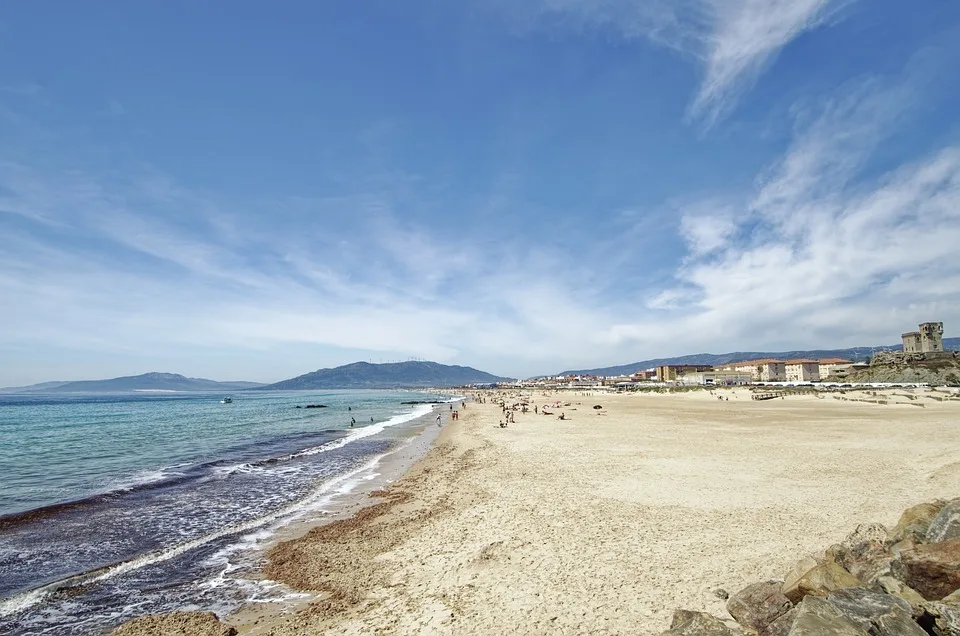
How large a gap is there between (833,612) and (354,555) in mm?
8774

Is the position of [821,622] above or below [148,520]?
above

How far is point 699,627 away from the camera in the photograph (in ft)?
16.8

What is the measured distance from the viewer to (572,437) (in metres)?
27.1

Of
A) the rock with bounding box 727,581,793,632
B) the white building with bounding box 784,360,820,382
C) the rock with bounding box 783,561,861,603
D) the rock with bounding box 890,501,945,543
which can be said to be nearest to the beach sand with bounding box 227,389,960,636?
the rock with bounding box 727,581,793,632

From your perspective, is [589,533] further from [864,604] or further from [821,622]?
[821,622]

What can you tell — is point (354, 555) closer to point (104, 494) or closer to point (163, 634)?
point (163, 634)

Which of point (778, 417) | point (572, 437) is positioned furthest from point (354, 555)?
point (778, 417)

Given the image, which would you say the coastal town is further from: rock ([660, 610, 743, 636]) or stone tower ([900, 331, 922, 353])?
rock ([660, 610, 743, 636])

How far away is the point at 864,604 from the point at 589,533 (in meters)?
6.00

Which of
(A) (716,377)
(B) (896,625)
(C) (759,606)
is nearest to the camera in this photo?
(B) (896,625)

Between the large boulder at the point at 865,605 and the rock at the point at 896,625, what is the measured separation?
0.02 meters

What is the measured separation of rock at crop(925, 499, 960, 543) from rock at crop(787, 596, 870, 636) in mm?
3140

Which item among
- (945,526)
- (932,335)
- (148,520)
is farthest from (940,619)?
(932,335)

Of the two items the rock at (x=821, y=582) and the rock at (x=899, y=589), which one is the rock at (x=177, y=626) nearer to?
the rock at (x=821, y=582)
